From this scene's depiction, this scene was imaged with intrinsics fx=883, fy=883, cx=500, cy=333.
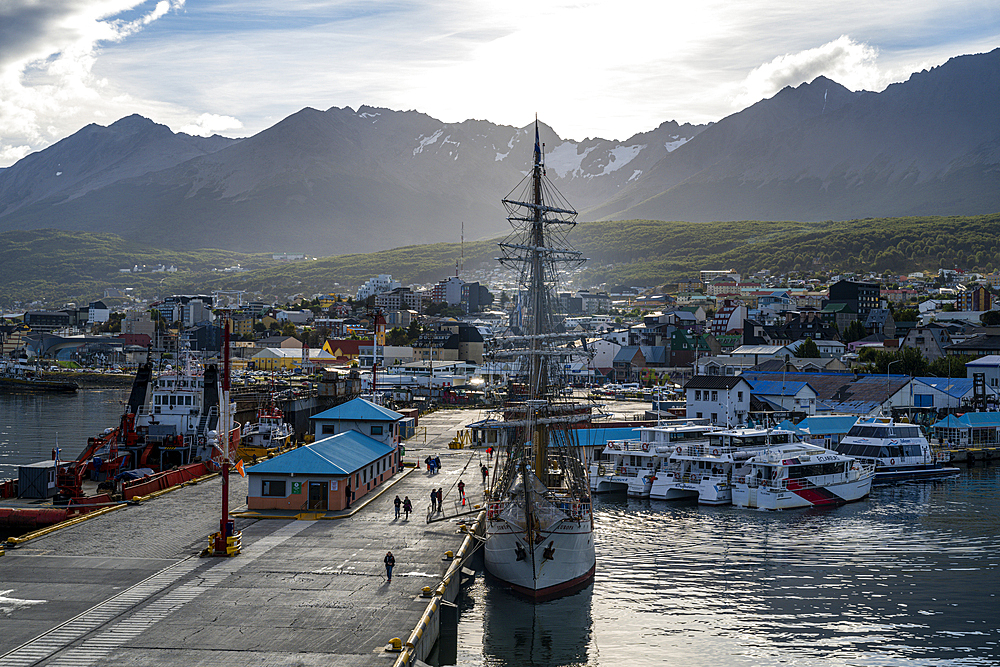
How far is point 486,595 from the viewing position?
2947 centimetres

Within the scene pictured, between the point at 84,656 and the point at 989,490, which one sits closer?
Result: the point at 84,656

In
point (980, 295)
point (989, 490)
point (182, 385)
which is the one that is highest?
point (980, 295)

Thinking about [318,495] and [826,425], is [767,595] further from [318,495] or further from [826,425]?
[826,425]

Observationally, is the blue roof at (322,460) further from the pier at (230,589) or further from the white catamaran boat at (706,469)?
the white catamaran boat at (706,469)

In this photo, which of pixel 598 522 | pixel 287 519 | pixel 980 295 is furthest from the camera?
pixel 980 295

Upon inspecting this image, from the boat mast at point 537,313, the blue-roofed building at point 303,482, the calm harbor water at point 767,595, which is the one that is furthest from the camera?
the boat mast at point 537,313

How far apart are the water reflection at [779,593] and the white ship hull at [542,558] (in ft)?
3.06

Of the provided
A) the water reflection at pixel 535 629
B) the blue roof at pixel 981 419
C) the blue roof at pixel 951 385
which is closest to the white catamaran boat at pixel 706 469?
the water reflection at pixel 535 629

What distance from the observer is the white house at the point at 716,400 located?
65.0 metres

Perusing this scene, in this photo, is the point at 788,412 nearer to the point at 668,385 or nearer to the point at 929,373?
the point at 929,373

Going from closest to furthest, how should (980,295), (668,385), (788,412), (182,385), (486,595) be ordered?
(486,595) < (182,385) < (788,412) < (668,385) < (980,295)

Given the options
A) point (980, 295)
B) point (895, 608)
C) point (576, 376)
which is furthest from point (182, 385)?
point (980, 295)

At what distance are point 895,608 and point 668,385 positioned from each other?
278 ft

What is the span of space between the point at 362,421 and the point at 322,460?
1005 centimetres
